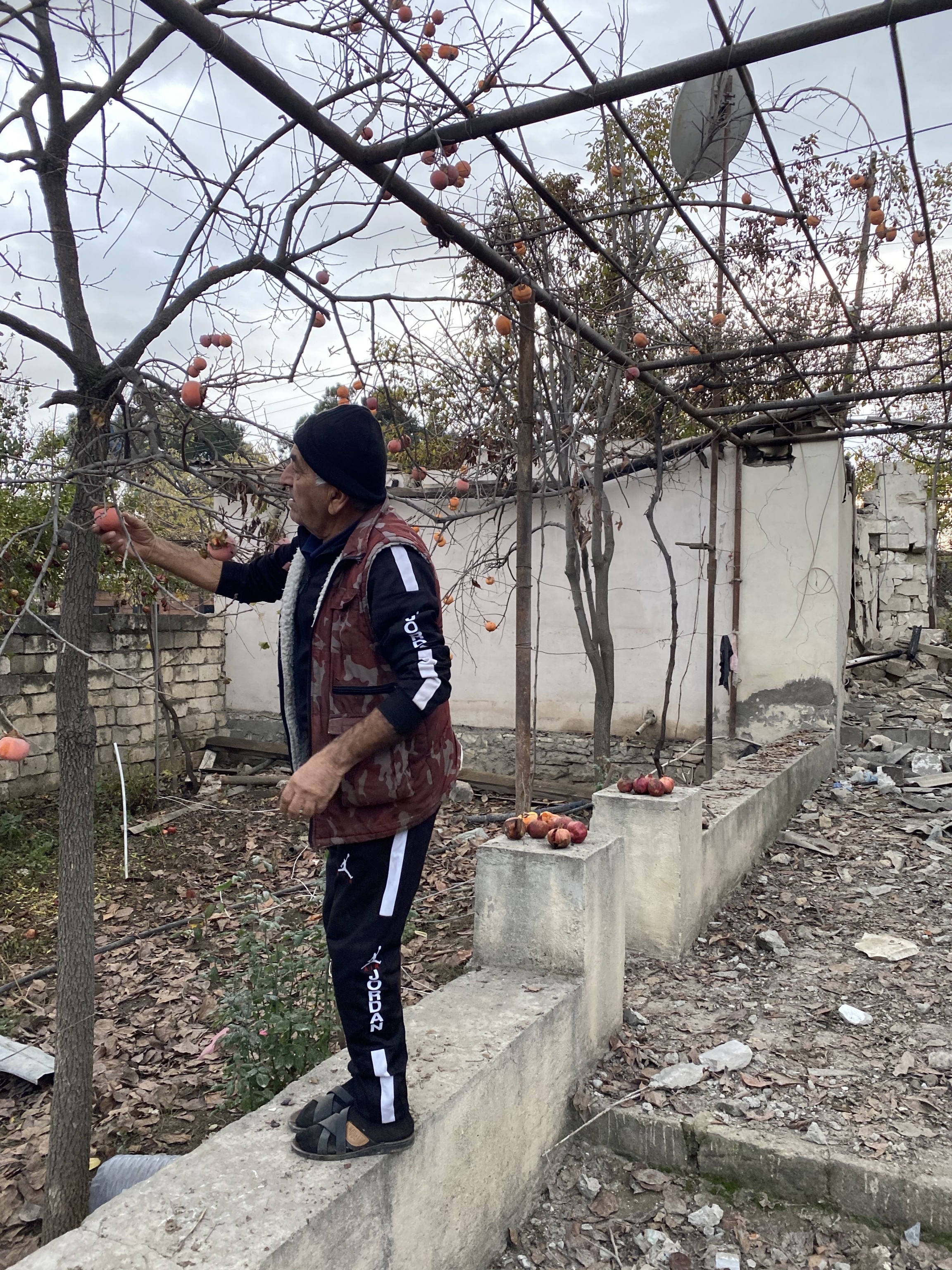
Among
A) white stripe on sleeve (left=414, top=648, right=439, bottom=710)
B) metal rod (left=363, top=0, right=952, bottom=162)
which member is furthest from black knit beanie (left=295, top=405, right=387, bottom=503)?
metal rod (left=363, top=0, right=952, bottom=162)

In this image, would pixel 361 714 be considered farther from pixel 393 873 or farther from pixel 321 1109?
pixel 321 1109

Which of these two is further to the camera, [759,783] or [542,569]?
[542,569]

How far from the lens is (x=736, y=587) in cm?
851

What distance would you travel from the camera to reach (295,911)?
5.95 m

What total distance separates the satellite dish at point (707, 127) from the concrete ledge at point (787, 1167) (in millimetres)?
4910

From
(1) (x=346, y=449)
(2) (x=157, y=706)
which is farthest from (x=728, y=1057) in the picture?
(2) (x=157, y=706)

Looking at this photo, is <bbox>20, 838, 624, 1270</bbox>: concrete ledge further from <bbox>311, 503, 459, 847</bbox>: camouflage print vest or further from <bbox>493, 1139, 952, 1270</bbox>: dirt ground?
<bbox>311, 503, 459, 847</bbox>: camouflage print vest

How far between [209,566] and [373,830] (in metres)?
1.04

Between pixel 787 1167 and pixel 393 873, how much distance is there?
1.87 m

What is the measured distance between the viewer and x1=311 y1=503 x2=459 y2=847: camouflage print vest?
2008 mm

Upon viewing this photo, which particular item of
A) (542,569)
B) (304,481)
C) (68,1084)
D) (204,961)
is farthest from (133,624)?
(304,481)

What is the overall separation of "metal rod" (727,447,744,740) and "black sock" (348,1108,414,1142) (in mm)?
6951

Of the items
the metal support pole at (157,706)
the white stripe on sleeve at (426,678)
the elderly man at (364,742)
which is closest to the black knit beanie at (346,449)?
the elderly man at (364,742)

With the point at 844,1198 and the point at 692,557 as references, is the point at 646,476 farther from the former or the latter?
the point at 844,1198
